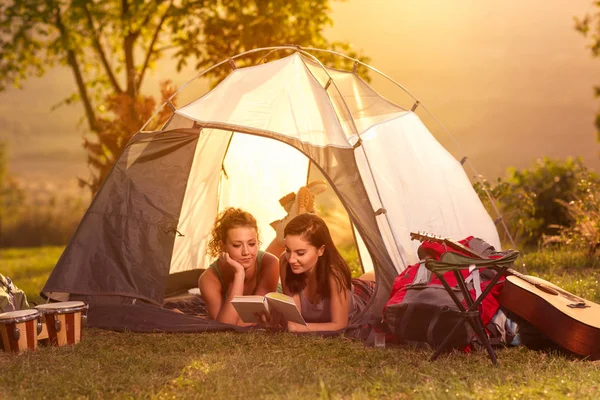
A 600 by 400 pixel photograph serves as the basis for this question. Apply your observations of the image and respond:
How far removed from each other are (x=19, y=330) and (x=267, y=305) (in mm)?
1545

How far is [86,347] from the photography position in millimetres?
4664

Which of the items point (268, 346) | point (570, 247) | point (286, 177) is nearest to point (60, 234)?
point (286, 177)

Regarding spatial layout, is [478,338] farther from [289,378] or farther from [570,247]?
[570,247]

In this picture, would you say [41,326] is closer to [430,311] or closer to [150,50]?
[430,311]

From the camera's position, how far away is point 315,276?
504 cm

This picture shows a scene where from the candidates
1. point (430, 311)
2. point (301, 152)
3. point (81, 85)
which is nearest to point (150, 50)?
point (81, 85)

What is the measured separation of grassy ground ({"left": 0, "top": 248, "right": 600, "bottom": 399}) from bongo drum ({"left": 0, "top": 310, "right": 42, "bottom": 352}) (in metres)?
0.09

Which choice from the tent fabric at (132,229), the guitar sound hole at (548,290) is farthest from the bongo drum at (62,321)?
the guitar sound hole at (548,290)

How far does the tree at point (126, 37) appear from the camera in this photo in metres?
11.5

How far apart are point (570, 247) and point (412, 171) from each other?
344 centimetres

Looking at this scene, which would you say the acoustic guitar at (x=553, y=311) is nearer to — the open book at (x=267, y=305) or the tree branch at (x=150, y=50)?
the open book at (x=267, y=305)

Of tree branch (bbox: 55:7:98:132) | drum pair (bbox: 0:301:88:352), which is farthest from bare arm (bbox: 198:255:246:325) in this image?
tree branch (bbox: 55:7:98:132)

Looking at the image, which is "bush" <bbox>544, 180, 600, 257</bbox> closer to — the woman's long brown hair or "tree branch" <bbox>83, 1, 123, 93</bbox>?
the woman's long brown hair

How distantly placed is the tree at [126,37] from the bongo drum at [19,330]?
245 inches
